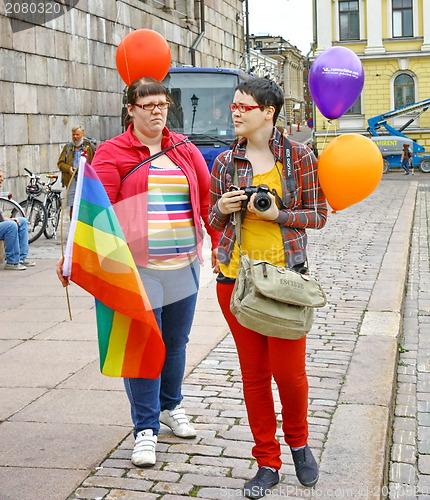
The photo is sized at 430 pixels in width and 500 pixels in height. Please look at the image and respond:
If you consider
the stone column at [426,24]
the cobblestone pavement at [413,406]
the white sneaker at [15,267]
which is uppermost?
the stone column at [426,24]

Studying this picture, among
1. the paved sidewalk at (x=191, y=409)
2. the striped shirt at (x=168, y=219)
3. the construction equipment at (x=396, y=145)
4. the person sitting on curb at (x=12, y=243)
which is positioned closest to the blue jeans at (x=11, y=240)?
the person sitting on curb at (x=12, y=243)

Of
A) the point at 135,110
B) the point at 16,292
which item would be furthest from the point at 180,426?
the point at 16,292

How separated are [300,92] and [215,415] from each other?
13107 cm

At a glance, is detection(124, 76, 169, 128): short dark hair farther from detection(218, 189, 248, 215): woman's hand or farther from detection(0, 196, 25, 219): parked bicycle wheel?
detection(0, 196, 25, 219): parked bicycle wheel

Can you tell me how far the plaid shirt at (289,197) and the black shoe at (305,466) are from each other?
0.87 meters

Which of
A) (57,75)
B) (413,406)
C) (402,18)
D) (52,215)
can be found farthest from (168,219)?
(402,18)

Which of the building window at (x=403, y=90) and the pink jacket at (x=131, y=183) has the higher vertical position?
the building window at (x=403, y=90)

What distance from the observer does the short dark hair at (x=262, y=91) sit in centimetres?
371

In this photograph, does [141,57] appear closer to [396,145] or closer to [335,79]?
[335,79]

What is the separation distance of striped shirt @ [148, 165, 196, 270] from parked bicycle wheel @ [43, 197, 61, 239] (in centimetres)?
985

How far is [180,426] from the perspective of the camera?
446 cm

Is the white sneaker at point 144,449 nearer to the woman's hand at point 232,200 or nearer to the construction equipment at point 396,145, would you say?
the woman's hand at point 232,200

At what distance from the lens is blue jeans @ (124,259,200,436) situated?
4133 mm

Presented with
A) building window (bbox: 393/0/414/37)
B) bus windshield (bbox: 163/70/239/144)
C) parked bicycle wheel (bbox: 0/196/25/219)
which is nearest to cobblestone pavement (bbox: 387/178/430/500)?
parked bicycle wheel (bbox: 0/196/25/219)
